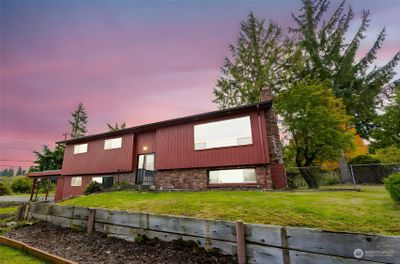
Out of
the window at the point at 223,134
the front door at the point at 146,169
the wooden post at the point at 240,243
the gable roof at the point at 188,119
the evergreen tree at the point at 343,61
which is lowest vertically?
the wooden post at the point at 240,243

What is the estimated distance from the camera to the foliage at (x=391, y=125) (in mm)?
14930

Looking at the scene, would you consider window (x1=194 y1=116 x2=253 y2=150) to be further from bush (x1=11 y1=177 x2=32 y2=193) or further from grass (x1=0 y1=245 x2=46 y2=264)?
bush (x1=11 y1=177 x2=32 y2=193)

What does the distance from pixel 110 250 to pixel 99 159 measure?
524 inches

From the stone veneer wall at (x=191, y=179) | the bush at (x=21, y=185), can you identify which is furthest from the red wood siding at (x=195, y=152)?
the bush at (x=21, y=185)

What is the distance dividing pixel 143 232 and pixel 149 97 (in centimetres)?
1901

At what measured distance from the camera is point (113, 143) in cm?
1578

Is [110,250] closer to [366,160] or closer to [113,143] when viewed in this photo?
[113,143]

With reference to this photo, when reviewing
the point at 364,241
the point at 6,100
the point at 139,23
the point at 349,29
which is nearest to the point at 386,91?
the point at 349,29

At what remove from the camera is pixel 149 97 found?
21.9 metres

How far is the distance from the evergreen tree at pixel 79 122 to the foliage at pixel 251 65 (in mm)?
38294

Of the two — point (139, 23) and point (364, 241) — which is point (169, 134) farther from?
point (364, 241)

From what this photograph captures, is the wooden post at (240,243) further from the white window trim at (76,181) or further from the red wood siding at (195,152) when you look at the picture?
the white window trim at (76,181)

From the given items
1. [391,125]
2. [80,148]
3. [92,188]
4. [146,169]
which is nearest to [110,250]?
[146,169]

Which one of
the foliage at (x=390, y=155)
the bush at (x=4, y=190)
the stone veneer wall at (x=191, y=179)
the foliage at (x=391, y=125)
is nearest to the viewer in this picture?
the stone veneer wall at (x=191, y=179)
